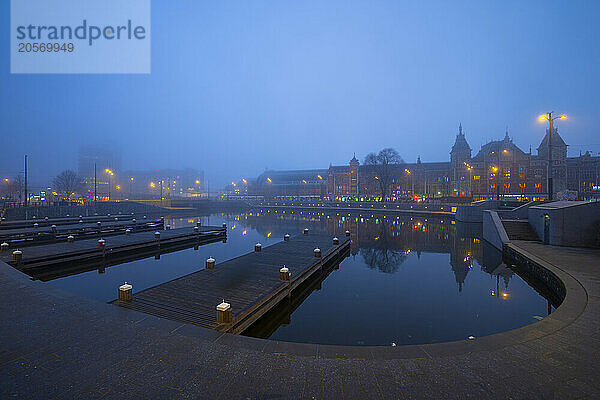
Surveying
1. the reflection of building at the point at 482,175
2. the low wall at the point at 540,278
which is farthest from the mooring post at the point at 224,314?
the reflection of building at the point at 482,175

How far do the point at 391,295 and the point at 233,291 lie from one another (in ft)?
27.4

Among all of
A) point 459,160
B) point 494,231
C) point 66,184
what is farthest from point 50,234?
point 459,160

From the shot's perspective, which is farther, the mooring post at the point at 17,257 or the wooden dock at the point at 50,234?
the wooden dock at the point at 50,234

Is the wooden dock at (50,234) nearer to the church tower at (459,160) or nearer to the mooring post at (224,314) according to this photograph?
the mooring post at (224,314)

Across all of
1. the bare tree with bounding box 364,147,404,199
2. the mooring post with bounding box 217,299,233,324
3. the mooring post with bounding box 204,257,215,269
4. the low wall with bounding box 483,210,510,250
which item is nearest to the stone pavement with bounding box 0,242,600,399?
the mooring post with bounding box 217,299,233,324

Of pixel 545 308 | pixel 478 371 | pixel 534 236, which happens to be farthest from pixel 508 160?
pixel 478 371

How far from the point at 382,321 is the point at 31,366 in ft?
36.5

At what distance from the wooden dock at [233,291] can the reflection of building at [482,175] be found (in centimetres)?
7726

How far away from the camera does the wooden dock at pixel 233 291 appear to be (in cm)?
1011

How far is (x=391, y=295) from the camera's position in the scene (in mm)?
14914

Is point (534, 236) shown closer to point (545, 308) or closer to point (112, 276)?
point (545, 308)

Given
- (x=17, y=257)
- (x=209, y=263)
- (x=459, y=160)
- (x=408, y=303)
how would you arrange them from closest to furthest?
(x=408, y=303) < (x=209, y=263) < (x=17, y=257) < (x=459, y=160)

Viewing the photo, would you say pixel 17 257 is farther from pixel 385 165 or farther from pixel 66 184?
pixel 66 184

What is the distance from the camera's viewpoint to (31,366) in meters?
6.27
